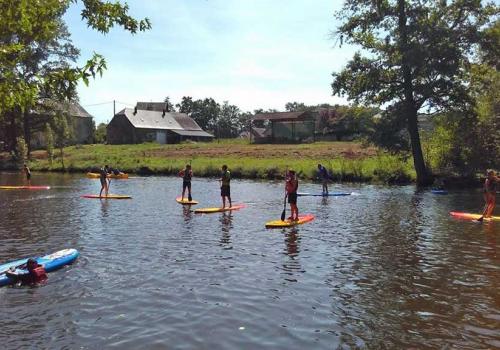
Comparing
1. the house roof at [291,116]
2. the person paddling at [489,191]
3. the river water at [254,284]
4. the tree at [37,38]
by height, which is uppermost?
the house roof at [291,116]

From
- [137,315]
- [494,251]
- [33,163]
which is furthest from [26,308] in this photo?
[33,163]

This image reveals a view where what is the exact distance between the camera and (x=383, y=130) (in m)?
37.1

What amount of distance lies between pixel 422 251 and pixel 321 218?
7.18m

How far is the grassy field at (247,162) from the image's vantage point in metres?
41.4

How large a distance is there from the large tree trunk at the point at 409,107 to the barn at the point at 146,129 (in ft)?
194

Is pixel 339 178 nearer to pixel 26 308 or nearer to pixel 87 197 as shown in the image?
pixel 87 197

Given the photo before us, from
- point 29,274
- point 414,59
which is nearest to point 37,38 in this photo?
point 29,274

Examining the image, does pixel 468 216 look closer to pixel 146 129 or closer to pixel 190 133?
pixel 146 129

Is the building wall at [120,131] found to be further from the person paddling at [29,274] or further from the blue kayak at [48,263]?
the person paddling at [29,274]

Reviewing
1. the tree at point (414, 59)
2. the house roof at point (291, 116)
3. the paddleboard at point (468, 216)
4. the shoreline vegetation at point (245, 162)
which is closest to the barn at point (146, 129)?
the shoreline vegetation at point (245, 162)

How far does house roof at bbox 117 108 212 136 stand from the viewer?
88.8 m

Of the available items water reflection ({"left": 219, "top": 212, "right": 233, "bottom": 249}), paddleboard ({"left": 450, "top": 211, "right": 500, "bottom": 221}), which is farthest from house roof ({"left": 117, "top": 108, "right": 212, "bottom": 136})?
paddleboard ({"left": 450, "top": 211, "right": 500, "bottom": 221})

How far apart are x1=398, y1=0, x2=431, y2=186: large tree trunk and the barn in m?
59.0

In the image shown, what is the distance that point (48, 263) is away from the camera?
1222 centimetres
